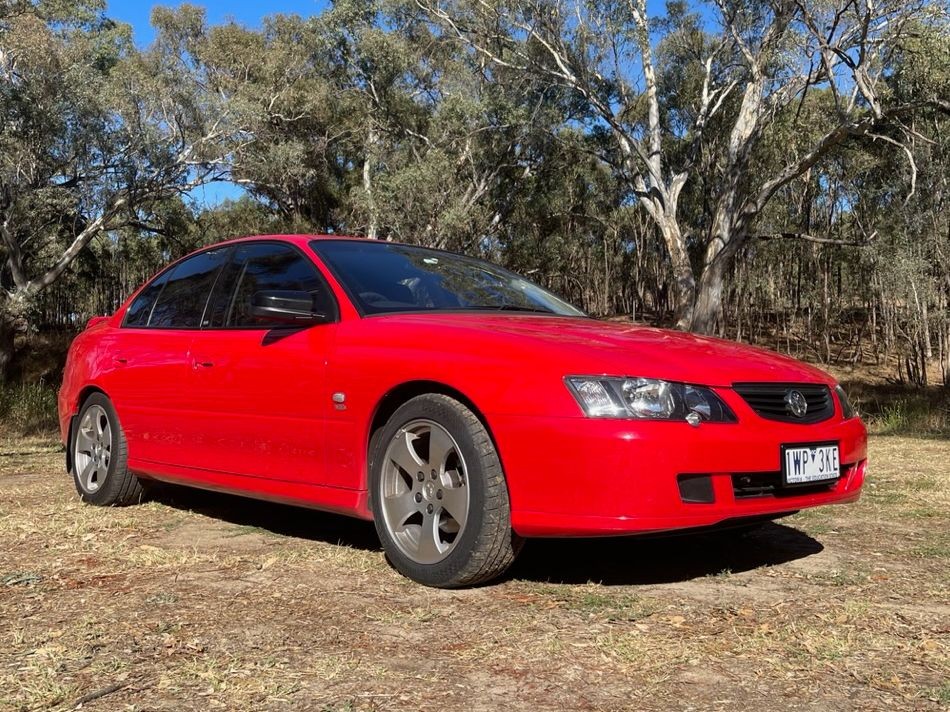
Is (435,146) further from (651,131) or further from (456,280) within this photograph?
(456,280)

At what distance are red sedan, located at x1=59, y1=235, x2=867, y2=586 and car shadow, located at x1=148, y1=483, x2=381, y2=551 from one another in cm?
45

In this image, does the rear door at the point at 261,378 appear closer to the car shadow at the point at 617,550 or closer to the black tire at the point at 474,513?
the car shadow at the point at 617,550

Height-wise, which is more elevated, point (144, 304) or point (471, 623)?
point (144, 304)

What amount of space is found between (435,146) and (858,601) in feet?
84.4

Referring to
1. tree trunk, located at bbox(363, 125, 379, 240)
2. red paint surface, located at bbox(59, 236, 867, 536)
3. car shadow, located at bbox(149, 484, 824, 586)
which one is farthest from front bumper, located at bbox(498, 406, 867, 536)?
tree trunk, located at bbox(363, 125, 379, 240)

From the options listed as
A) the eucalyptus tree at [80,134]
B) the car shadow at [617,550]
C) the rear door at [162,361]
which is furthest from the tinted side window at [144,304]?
the eucalyptus tree at [80,134]

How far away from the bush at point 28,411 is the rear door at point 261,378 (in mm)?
7440

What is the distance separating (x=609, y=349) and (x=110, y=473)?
3.33 m

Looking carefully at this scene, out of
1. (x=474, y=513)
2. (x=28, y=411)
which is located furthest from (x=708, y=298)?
(x=474, y=513)

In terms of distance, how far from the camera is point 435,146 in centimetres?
2791

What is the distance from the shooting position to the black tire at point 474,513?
3348 millimetres

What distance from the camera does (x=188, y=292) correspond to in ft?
16.9

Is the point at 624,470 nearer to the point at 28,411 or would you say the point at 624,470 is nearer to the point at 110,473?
the point at 110,473

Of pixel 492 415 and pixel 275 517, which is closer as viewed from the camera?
pixel 492 415
